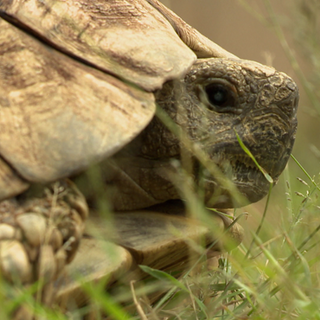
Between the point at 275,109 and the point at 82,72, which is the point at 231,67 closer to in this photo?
the point at 275,109

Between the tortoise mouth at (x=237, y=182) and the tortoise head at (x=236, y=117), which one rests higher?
the tortoise head at (x=236, y=117)

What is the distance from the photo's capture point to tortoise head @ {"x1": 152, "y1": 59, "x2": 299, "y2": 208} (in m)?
1.67

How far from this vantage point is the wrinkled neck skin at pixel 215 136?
1.66 metres

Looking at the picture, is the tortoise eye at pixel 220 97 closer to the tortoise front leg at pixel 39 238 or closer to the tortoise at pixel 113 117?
the tortoise at pixel 113 117

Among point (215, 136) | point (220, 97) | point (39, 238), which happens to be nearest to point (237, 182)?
point (215, 136)

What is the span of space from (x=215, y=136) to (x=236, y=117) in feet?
0.37

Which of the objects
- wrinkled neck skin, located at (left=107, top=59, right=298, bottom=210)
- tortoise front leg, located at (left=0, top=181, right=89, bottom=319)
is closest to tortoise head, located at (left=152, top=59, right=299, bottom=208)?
wrinkled neck skin, located at (left=107, top=59, right=298, bottom=210)

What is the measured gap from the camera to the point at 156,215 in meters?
1.75

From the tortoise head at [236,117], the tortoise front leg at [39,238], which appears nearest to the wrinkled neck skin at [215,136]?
the tortoise head at [236,117]

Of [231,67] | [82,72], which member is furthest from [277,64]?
[82,72]

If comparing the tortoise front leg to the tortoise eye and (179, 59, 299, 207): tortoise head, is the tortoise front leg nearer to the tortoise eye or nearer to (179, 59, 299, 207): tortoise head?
(179, 59, 299, 207): tortoise head

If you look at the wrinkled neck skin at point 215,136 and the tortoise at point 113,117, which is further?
the wrinkled neck skin at point 215,136

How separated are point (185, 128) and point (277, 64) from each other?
4328mm

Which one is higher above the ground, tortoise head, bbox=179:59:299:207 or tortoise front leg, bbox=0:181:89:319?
tortoise head, bbox=179:59:299:207
